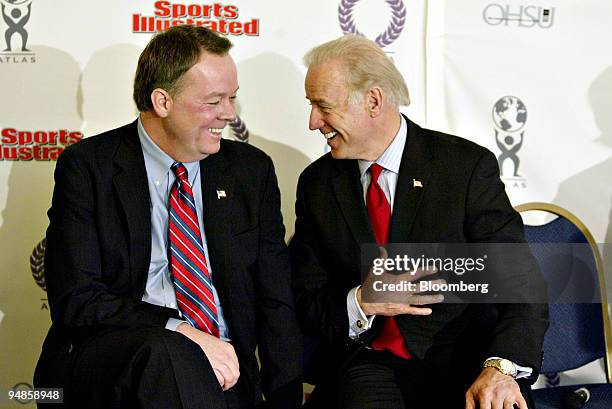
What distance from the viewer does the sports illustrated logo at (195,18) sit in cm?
330

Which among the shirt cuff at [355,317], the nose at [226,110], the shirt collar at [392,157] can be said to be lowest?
the shirt cuff at [355,317]

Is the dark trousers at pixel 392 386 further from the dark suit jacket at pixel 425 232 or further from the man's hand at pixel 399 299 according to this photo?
the man's hand at pixel 399 299

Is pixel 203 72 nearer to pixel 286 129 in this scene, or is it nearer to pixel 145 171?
pixel 145 171

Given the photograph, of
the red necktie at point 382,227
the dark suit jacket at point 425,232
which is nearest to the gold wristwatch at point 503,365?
the dark suit jacket at point 425,232

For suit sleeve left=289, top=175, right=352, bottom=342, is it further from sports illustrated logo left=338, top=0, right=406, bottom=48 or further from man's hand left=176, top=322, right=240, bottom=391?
sports illustrated logo left=338, top=0, right=406, bottom=48

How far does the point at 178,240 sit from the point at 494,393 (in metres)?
0.97

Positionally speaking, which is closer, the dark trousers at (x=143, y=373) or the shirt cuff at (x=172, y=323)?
the dark trousers at (x=143, y=373)

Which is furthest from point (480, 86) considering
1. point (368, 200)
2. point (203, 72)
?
point (203, 72)

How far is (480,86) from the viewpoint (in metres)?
3.37

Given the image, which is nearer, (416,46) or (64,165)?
(64,165)

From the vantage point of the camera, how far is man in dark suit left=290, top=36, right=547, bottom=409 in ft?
8.17

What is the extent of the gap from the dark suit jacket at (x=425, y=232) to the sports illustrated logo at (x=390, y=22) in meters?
0.76

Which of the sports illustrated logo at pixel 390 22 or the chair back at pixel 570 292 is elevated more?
the sports illustrated logo at pixel 390 22

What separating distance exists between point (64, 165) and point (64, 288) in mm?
362
